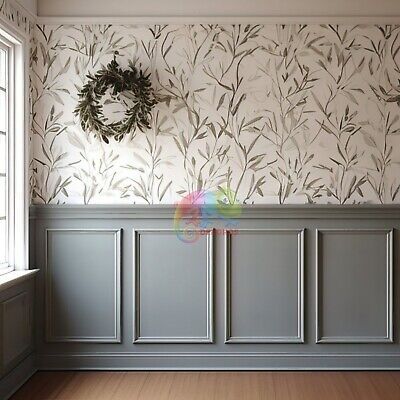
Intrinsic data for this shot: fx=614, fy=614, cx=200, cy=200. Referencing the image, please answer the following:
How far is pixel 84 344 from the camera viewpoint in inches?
160

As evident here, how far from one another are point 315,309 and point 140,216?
131 centimetres

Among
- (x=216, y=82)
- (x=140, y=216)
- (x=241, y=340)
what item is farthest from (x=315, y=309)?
(x=216, y=82)

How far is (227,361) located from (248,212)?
3.26 feet

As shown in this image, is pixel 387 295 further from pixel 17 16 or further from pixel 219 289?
pixel 17 16

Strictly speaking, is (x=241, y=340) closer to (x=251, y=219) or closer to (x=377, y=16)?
(x=251, y=219)

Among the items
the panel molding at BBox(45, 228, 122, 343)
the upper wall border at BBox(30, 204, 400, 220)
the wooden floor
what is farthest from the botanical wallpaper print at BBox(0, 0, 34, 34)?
the wooden floor

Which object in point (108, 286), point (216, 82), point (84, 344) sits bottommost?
point (84, 344)

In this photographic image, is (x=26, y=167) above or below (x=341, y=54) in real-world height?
below

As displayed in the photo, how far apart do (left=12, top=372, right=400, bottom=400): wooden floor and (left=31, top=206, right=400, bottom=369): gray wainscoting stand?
0.10 metres

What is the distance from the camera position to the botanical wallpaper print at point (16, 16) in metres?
3.54

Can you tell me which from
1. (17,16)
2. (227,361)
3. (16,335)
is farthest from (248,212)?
(17,16)

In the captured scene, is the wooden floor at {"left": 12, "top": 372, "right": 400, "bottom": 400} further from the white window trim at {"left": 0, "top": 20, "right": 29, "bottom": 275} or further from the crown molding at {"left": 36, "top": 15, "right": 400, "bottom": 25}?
the crown molding at {"left": 36, "top": 15, "right": 400, "bottom": 25}

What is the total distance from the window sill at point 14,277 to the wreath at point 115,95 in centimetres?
97

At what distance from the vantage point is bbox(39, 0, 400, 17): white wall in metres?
4.02
